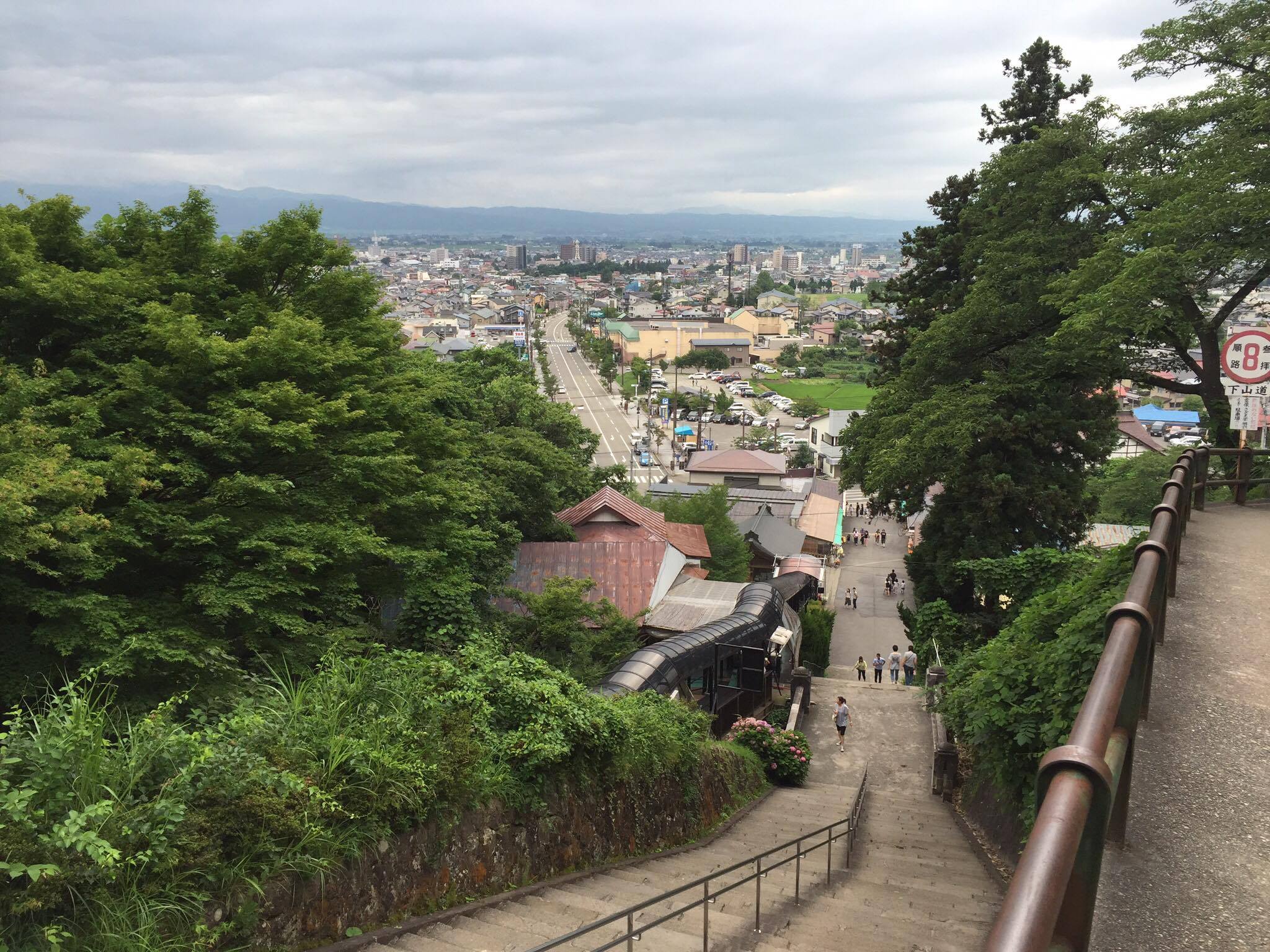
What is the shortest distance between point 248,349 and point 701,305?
616ft

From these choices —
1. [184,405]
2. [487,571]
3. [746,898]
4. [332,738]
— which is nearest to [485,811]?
[332,738]

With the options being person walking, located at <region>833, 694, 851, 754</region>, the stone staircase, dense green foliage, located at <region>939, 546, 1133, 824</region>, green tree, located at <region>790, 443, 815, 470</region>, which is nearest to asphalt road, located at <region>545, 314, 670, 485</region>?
green tree, located at <region>790, 443, 815, 470</region>

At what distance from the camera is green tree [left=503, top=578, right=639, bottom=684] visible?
14.6 meters

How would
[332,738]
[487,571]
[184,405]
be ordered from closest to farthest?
1. [332,738]
2. [184,405]
3. [487,571]

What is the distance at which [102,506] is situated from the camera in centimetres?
1004

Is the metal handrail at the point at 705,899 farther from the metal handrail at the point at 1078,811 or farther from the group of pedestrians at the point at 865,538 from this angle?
the group of pedestrians at the point at 865,538

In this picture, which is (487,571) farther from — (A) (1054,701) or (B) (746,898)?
(A) (1054,701)

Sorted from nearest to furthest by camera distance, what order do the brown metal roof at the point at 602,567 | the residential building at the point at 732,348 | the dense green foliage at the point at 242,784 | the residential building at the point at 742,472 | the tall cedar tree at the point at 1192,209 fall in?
the dense green foliage at the point at 242,784 < the tall cedar tree at the point at 1192,209 < the brown metal roof at the point at 602,567 < the residential building at the point at 742,472 < the residential building at the point at 732,348

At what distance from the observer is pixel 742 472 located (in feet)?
168

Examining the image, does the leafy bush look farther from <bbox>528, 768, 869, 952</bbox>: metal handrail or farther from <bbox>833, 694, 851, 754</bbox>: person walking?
<bbox>528, 768, 869, 952</bbox>: metal handrail

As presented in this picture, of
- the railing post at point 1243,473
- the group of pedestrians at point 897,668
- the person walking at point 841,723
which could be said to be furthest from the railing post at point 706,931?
the group of pedestrians at point 897,668

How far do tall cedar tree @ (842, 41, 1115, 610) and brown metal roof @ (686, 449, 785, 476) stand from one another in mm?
31387

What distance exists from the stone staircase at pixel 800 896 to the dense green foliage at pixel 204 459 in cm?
464

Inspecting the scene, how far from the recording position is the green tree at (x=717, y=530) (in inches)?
1110
